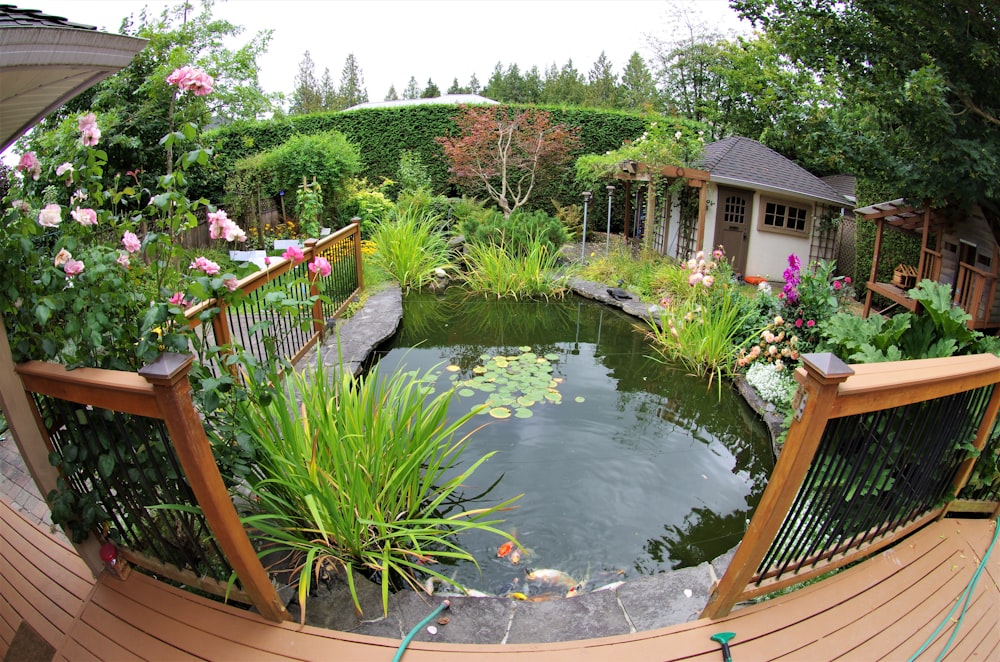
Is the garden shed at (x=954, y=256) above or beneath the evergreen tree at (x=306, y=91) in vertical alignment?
beneath

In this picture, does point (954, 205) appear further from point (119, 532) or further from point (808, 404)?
point (119, 532)

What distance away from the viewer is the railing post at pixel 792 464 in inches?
56.5

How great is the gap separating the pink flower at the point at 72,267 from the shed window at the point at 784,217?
839 cm

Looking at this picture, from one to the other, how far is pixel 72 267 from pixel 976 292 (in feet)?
18.8

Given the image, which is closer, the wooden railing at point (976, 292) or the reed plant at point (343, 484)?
the reed plant at point (343, 484)

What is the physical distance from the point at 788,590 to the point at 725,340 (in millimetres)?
3041

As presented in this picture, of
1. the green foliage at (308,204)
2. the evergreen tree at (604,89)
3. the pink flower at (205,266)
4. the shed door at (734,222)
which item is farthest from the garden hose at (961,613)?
the evergreen tree at (604,89)

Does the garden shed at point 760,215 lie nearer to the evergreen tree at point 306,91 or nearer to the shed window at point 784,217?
the shed window at point 784,217

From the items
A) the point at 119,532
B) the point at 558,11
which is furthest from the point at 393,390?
the point at 558,11

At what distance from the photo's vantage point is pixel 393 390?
287cm

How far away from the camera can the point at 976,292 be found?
14.9 feet

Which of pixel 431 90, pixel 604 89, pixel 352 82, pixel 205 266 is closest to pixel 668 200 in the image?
pixel 205 266

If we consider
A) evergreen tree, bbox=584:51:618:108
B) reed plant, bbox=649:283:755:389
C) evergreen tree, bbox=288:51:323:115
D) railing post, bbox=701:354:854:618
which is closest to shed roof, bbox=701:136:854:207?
reed plant, bbox=649:283:755:389

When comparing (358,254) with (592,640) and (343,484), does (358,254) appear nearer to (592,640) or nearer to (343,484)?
(343,484)
